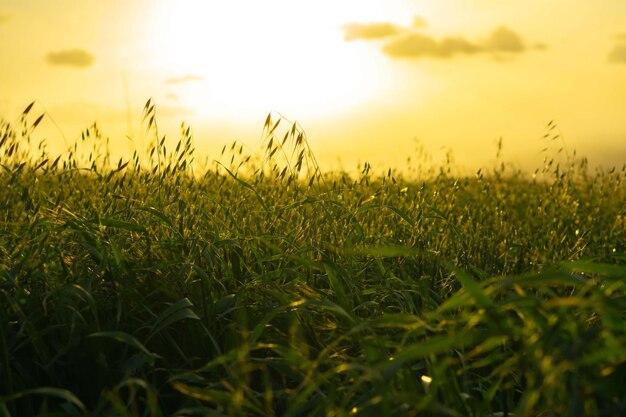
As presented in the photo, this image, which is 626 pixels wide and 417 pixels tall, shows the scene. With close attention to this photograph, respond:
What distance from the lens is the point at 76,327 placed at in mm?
2361

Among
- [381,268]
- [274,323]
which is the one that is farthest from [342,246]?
[274,323]

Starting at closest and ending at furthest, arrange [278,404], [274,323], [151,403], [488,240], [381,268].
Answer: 1. [151,403]
2. [278,404]
3. [274,323]
4. [381,268]
5. [488,240]

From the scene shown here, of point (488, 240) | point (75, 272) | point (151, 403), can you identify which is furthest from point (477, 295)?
point (488, 240)

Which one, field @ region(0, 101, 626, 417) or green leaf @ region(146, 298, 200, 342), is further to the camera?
green leaf @ region(146, 298, 200, 342)

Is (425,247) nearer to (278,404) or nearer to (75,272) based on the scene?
(278,404)

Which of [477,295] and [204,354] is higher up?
[477,295]

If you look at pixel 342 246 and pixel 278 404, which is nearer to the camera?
pixel 278 404

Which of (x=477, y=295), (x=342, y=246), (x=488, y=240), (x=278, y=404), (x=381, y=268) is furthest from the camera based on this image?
(x=488, y=240)

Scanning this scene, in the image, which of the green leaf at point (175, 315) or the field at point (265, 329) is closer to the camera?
the field at point (265, 329)

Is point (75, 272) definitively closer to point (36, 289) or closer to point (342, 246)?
point (36, 289)

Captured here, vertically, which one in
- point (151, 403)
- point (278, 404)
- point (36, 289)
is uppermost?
point (36, 289)

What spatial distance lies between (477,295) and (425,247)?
189 centimetres

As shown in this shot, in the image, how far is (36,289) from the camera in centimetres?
254

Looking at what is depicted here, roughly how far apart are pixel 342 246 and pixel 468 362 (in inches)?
32.0
